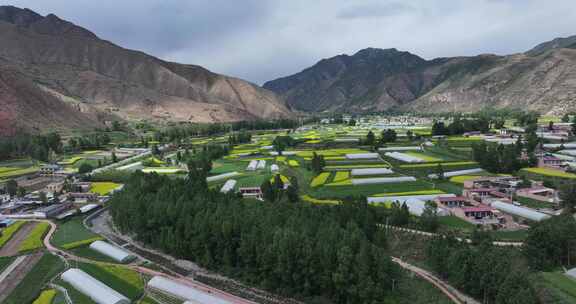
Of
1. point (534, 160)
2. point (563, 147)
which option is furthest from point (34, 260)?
point (563, 147)

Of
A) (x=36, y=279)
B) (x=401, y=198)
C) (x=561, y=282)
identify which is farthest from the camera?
(x=401, y=198)

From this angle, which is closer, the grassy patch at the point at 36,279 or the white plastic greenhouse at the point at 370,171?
the grassy patch at the point at 36,279

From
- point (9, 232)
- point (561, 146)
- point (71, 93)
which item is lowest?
point (9, 232)

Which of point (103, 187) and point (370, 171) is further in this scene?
point (103, 187)

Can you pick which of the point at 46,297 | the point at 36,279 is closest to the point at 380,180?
the point at 46,297

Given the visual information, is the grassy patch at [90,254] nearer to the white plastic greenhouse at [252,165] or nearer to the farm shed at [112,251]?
the farm shed at [112,251]

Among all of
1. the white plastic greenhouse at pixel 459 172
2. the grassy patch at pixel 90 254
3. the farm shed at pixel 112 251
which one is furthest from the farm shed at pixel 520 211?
the grassy patch at pixel 90 254

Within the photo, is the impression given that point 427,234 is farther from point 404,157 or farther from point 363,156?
point 363,156
